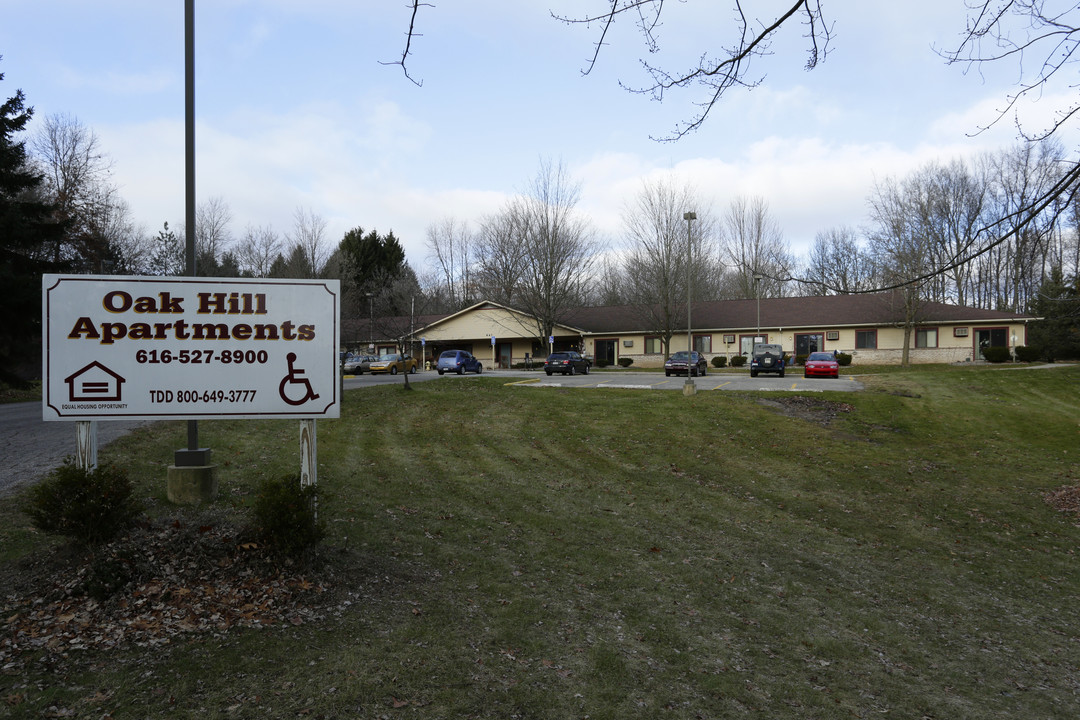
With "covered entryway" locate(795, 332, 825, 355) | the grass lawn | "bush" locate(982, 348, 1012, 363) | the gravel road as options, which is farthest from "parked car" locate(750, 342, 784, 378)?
the gravel road

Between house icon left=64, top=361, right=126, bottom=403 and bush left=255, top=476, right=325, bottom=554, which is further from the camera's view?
house icon left=64, top=361, right=126, bottom=403

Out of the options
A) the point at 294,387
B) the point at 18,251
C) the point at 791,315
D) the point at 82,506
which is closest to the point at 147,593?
the point at 82,506

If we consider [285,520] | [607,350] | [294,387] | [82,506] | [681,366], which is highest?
[607,350]

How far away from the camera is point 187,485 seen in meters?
7.32

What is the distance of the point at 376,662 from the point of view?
4.18 m

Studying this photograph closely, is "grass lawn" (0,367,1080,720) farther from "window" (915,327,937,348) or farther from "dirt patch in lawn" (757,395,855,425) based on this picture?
"window" (915,327,937,348)

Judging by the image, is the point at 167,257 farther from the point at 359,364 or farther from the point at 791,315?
the point at 791,315

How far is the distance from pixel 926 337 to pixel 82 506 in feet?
157

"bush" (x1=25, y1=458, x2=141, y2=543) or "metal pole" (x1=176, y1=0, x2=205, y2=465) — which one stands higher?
"metal pole" (x1=176, y1=0, x2=205, y2=465)

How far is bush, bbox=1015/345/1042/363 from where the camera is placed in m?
37.7

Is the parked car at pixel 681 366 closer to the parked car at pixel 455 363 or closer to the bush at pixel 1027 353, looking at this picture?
the parked car at pixel 455 363

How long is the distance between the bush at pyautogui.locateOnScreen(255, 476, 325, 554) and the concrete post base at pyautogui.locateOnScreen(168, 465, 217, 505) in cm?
253

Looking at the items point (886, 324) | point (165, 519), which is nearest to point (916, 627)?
point (165, 519)

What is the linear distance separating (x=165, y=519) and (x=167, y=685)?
298cm
